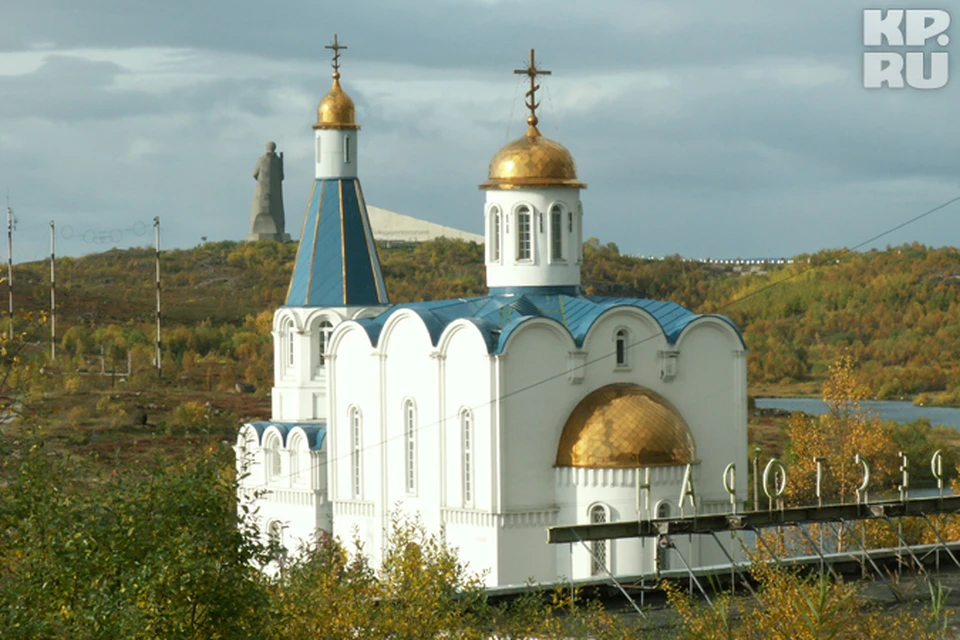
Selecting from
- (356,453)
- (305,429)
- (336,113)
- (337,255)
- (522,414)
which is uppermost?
(336,113)

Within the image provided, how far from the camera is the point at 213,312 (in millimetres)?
73312

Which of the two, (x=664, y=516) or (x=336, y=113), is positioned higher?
(x=336, y=113)

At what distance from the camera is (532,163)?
27828mm

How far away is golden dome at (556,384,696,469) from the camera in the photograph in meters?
25.5

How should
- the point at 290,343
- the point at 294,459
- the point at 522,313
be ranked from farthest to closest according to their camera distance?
the point at 290,343 < the point at 294,459 < the point at 522,313

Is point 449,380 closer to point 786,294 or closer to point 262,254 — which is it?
point 786,294

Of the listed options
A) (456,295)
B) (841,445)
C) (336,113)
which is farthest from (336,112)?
(456,295)

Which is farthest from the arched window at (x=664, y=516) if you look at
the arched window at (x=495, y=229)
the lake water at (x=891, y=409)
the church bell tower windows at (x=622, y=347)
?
the lake water at (x=891, y=409)

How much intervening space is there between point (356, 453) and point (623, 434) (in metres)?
4.71

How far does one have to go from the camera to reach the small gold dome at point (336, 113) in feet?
104

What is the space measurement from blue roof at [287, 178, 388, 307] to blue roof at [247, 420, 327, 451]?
77.2 inches

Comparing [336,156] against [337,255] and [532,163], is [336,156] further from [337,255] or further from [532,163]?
[532,163]

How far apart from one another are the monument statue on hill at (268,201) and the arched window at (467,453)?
183ft

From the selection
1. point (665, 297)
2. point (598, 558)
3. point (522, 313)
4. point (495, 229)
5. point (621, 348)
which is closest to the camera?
point (598, 558)
